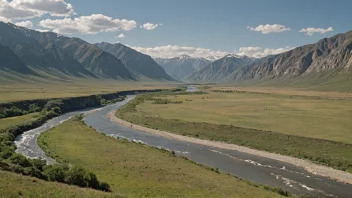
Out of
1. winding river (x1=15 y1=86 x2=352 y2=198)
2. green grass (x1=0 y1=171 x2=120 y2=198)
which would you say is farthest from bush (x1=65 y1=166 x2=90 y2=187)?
winding river (x1=15 y1=86 x2=352 y2=198)

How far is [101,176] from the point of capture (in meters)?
59.8

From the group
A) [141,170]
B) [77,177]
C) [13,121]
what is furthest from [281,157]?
[13,121]

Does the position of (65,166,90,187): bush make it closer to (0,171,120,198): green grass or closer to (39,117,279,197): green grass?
(39,117,279,197): green grass

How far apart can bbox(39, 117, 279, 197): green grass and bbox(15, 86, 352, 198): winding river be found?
17.1 feet

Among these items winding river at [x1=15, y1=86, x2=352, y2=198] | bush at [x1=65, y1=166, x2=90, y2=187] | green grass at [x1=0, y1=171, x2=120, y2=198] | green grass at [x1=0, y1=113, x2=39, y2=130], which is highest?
green grass at [x1=0, y1=171, x2=120, y2=198]

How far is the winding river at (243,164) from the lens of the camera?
2459 inches

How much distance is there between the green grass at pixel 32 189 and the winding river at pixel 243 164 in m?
33.2

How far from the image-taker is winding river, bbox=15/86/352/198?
62.5m

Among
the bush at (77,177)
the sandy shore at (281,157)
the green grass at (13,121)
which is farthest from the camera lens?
the green grass at (13,121)

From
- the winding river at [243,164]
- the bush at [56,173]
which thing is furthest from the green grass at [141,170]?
the bush at [56,173]

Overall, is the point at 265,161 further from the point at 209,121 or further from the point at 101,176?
the point at 209,121

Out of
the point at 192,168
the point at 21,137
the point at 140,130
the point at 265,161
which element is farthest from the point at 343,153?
the point at 21,137

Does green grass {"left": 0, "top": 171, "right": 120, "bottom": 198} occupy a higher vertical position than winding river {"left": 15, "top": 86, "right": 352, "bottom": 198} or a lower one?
higher

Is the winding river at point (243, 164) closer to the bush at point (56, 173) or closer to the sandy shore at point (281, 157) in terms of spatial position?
the sandy shore at point (281, 157)
